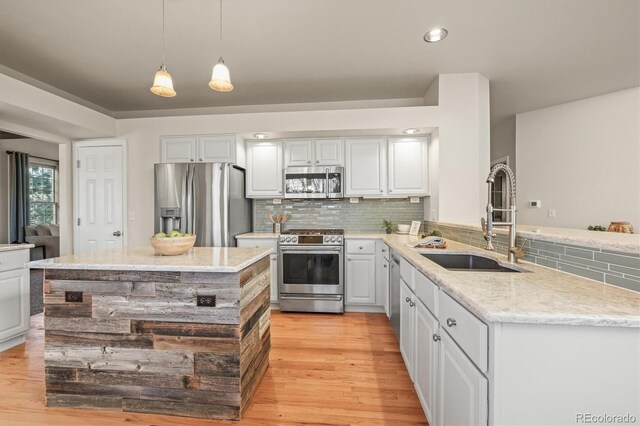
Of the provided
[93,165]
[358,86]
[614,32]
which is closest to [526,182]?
[614,32]

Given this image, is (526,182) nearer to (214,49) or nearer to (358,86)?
(358,86)

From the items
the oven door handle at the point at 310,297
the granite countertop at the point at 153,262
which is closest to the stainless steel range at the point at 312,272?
the oven door handle at the point at 310,297

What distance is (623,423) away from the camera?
0.84m

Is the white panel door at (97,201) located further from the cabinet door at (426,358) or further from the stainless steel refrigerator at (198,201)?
the cabinet door at (426,358)

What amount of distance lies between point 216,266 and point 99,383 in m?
1.09

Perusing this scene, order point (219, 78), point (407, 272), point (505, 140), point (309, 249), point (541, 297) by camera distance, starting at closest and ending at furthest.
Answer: point (541, 297) → point (219, 78) → point (407, 272) → point (309, 249) → point (505, 140)

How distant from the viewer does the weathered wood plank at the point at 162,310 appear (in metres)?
1.62

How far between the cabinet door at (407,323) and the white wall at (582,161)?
380cm

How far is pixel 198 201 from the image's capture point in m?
3.37

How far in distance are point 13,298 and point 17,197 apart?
5030 millimetres

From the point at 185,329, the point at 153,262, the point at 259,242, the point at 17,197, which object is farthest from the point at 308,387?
the point at 17,197

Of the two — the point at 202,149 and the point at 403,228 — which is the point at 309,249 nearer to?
the point at 403,228

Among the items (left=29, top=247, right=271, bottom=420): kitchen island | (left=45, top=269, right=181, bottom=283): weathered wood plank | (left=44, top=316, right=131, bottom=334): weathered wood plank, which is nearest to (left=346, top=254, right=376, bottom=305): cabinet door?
(left=29, top=247, right=271, bottom=420): kitchen island

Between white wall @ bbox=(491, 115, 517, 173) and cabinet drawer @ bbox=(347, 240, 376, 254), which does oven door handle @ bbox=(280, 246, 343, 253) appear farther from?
white wall @ bbox=(491, 115, 517, 173)
